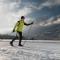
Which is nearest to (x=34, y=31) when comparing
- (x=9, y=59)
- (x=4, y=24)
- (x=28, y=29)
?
(x=28, y=29)

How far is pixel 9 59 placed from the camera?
772 cm

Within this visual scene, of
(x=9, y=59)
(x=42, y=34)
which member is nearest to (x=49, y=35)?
(x=42, y=34)

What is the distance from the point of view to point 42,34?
13633 millimetres

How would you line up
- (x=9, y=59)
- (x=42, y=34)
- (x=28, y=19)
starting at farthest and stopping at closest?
(x=42, y=34), (x=28, y=19), (x=9, y=59)

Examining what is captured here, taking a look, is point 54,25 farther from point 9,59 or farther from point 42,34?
point 9,59

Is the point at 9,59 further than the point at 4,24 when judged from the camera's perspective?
No

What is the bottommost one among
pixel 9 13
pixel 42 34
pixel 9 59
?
pixel 9 59

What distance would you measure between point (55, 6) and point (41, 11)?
72 cm

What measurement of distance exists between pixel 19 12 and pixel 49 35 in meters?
1.53

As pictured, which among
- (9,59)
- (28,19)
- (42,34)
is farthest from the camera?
(42,34)

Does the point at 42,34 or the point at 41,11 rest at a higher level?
the point at 41,11

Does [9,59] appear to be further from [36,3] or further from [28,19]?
[36,3]

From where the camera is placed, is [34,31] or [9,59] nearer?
[9,59]

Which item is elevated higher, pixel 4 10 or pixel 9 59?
pixel 4 10
